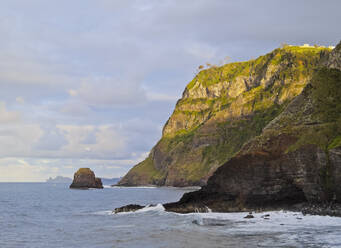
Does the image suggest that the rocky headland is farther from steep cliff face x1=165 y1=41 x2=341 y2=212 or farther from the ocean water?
the ocean water

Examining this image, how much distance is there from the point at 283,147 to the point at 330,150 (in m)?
6.74

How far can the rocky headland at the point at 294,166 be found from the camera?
145ft

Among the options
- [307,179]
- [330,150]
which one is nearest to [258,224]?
[307,179]

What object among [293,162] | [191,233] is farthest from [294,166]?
[191,233]

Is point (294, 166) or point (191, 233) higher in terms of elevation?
point (294, 166)

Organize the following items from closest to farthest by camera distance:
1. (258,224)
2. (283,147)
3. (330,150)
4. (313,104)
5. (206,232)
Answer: (206,232) < (258,224) < (330,150) < (283,147) < (313,104)

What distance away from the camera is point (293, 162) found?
47.4 meters

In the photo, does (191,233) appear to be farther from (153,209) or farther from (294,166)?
(153,209)

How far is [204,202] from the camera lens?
5700cm

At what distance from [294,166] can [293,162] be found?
0.50 metres

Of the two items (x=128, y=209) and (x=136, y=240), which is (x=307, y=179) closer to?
(x=136, y=240)

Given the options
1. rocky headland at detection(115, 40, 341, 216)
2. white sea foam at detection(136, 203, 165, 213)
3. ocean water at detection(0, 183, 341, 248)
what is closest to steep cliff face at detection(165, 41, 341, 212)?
rocky headland at detection(115, 40, 341, 216)

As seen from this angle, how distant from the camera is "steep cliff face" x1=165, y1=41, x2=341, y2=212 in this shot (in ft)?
146

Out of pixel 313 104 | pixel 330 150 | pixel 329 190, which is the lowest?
pixel 329 190
